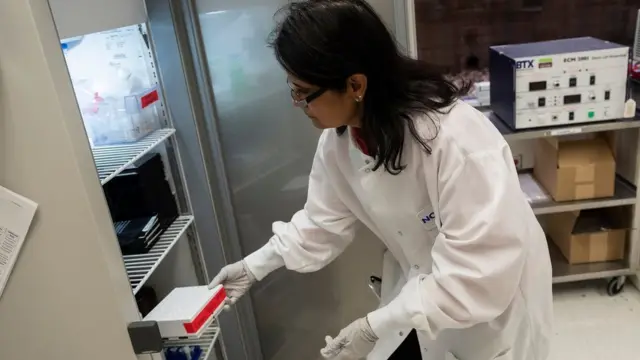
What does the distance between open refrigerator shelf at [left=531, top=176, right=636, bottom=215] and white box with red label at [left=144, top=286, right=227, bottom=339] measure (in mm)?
1448

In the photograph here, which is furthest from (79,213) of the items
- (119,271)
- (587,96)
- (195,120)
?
(587,96)

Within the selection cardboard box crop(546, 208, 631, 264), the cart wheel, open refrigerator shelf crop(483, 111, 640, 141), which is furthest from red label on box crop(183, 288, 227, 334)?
the cart wheel

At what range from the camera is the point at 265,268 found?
1471mm

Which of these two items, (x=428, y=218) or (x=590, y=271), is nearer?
(x=428, y=218)

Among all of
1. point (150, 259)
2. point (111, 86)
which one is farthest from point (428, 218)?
point (111, 86)

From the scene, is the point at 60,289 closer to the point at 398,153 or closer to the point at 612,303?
the point at 398,153

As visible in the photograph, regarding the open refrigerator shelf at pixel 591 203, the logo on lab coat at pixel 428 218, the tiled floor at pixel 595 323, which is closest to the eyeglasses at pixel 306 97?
the logo on lab coat at pixel 428 218

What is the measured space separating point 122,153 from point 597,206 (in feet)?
5.94

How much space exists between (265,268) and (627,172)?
167 centimetres

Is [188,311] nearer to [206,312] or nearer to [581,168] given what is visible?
[206,312]

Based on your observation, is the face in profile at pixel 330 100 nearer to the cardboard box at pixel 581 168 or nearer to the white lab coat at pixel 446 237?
the white lab coat at pixel 446 237

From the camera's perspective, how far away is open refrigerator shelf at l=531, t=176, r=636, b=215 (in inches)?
86.9

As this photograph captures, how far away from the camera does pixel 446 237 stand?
1095 mm

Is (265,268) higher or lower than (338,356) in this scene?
higher
